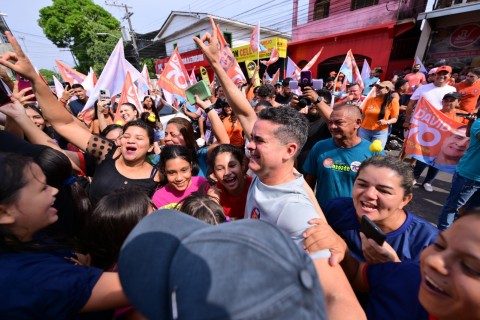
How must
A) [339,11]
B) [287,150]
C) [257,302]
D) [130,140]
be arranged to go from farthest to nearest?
[339,11] → [130,140] → [287,150] → [257,302]

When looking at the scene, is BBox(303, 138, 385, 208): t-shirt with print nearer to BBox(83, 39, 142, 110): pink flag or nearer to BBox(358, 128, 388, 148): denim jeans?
BBox(358, 128, 388, 148): denim jeans

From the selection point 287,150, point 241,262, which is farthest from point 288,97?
point 241,262

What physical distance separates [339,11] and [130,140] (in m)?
16.7

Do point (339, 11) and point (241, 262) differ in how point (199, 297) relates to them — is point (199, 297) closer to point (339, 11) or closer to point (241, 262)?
point (241, 262)

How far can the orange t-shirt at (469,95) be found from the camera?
534 centimetres

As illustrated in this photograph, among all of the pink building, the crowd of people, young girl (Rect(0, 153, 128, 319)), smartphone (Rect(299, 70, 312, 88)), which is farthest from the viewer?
the pink building

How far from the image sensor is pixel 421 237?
1.43 metres

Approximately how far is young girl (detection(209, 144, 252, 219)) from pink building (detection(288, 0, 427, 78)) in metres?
13.7

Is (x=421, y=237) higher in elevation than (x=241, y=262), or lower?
lower

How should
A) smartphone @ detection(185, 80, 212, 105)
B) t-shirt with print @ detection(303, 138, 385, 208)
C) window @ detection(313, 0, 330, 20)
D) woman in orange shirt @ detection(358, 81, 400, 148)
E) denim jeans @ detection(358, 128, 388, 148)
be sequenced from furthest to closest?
1. window @ detection(313, 0, 330, 20)
2. denim jeans @ detection(358, 128, 388, 148)
3. woman in orange shirt @ detection(358, 81, 400, 148)
4. smartphone @ detection(185, 80, 212, 105)
5. t-shirt with print @ detection(303, 138, 385, 208)

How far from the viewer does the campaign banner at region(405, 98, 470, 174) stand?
10.3 ft

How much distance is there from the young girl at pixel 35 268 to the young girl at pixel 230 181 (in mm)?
1244

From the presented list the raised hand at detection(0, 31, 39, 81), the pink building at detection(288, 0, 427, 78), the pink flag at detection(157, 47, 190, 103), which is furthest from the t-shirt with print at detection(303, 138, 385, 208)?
the pink building at detection(288, 0, 427, 78)

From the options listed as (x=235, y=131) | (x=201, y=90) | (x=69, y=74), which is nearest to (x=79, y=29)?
(x=69, y=74)
